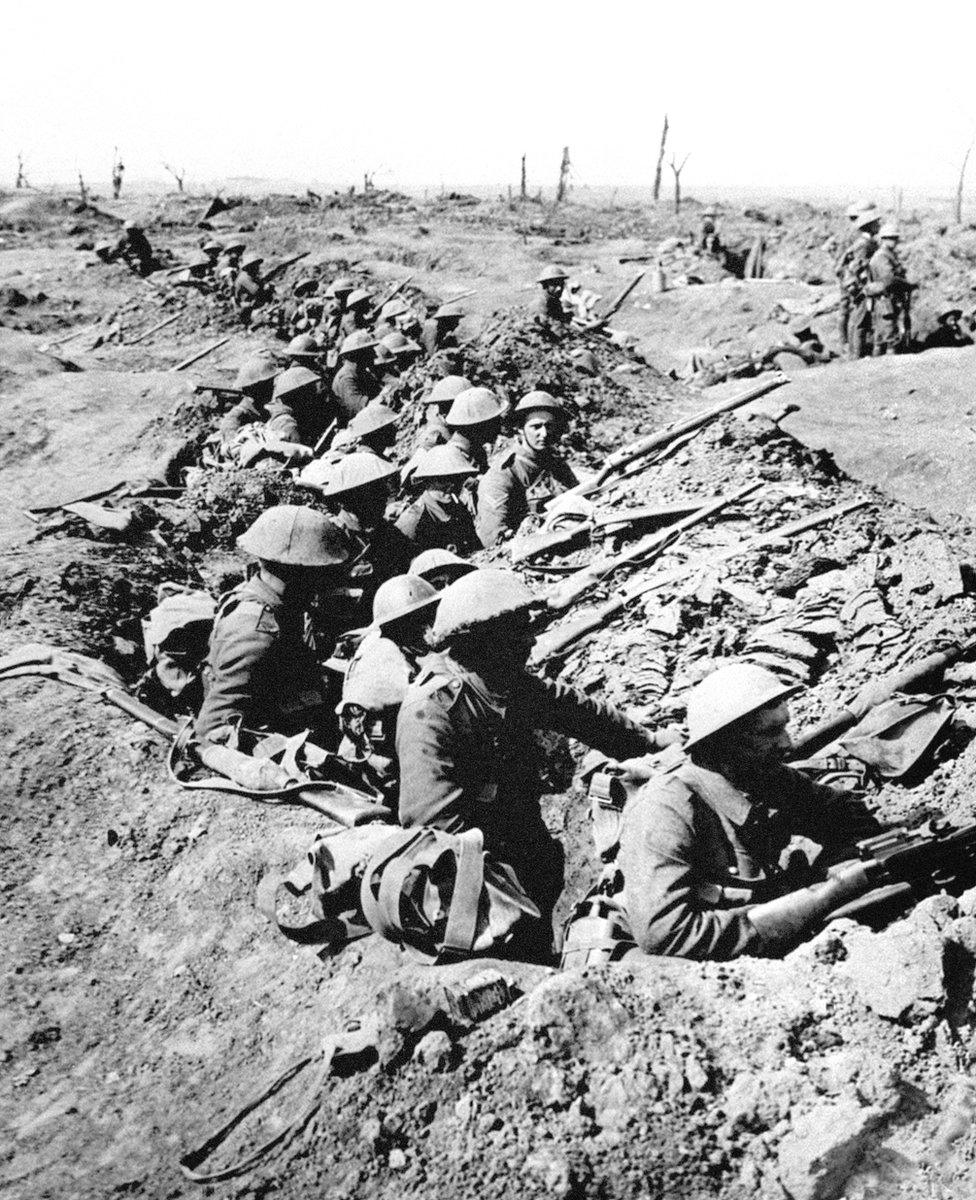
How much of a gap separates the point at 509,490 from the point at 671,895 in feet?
17.3

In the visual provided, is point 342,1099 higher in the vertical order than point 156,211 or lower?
lower

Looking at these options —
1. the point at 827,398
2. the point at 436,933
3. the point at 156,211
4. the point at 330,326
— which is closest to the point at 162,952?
the point at 436,933

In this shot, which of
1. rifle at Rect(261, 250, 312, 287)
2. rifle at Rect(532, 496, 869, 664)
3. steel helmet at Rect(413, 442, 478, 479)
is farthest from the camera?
rifle at Rect(261, 250, 312, 287)

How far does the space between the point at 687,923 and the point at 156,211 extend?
4169cm

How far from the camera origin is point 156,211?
1487 inches

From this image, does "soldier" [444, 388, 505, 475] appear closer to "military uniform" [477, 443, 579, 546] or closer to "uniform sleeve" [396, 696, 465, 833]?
"military uniform" [477, 443, 579, 546]

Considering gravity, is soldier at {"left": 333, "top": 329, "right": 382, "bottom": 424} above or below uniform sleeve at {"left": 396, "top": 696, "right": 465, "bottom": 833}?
above

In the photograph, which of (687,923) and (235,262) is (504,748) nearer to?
(687,923)

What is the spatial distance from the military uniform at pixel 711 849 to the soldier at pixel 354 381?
8.21 m

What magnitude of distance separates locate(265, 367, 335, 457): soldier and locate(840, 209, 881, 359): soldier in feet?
25.5

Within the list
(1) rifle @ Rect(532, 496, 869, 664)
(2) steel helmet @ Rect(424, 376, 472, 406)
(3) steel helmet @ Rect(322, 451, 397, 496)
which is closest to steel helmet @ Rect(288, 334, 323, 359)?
(2) steel helmet @ Rect(424, 376, 472, 406)

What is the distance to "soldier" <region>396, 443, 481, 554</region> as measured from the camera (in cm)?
732

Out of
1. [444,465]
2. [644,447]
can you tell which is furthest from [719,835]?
[644,447]

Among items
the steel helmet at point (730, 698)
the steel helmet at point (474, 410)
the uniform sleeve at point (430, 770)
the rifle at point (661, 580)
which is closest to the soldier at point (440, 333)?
the steel helmet at point (474, 410)
